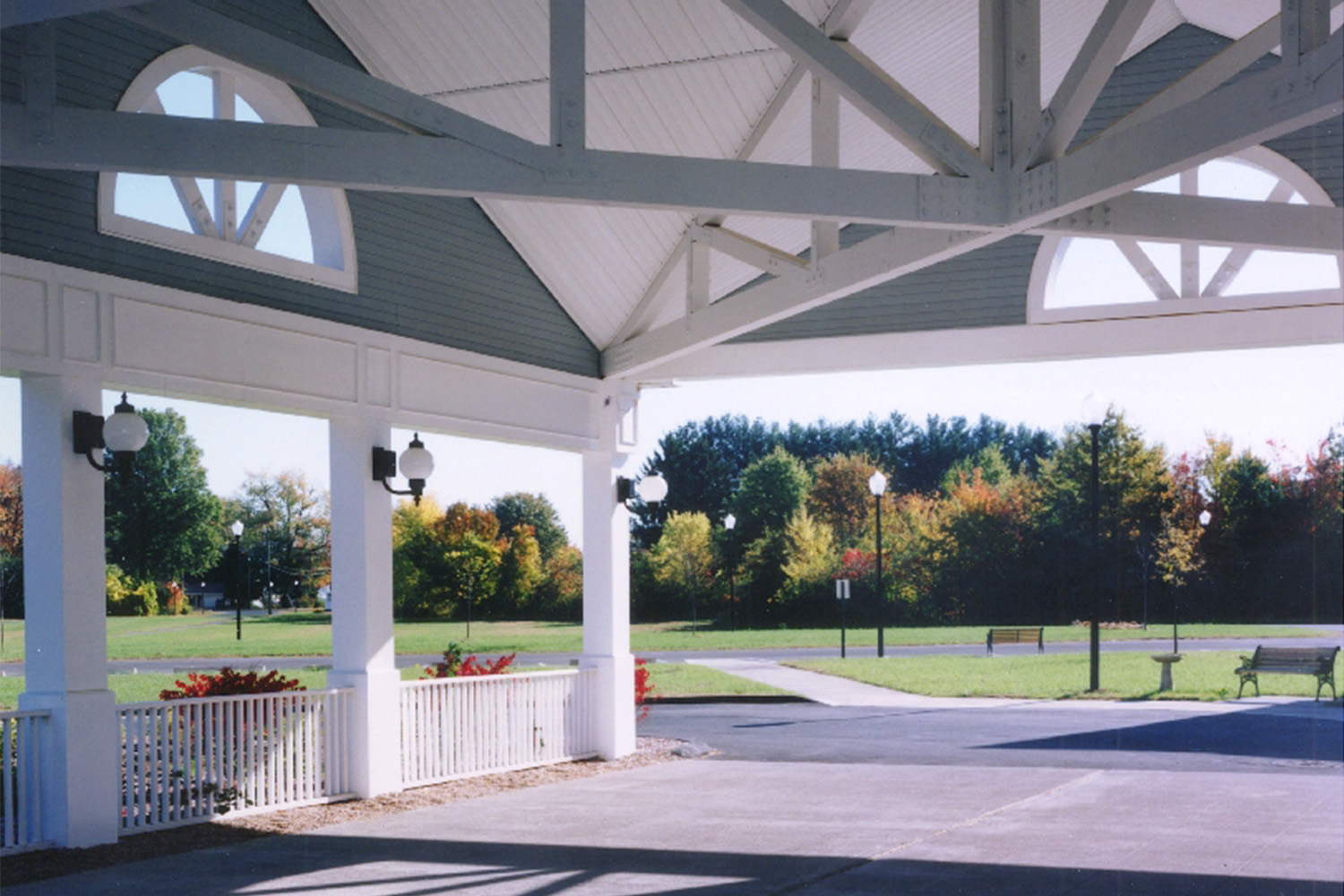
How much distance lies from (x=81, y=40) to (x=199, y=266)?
56.1 inches

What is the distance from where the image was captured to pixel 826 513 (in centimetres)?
4406

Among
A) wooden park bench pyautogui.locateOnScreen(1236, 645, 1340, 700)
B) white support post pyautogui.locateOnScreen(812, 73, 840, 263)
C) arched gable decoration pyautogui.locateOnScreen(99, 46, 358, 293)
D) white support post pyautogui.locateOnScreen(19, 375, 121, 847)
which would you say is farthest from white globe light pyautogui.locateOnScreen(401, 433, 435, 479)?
wooden park bench pyautogui.locateOnScreen(1236, 645, 1340, 700)

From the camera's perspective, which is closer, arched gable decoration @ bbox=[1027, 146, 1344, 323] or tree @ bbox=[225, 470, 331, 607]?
arched gable decoration @ bbox=[1027, 146, 1344, 323]

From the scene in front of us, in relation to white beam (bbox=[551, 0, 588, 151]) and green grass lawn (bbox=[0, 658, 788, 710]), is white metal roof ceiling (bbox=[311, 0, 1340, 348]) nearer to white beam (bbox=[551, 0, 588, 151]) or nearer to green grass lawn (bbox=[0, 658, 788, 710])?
white beam (bbox=[551, 0, 588, 151])

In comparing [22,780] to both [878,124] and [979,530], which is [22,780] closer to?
[878,124]

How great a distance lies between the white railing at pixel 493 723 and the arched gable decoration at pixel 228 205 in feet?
10.3

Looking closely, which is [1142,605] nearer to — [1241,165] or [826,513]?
[826,513]

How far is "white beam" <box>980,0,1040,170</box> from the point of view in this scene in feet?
19.7

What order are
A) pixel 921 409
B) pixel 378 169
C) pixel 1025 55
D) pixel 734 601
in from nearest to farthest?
pixel 378 169 < pixel 1025 55 < pixel 734 601 < pixel 921 409

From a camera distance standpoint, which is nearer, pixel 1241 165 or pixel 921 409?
pixel 1241 165

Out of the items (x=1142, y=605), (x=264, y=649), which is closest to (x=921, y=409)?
(x=1142, y=605)

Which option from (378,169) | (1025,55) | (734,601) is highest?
(1025,55)

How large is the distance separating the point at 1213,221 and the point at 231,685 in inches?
265

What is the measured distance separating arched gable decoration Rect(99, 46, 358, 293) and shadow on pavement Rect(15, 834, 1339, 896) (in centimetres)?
355
